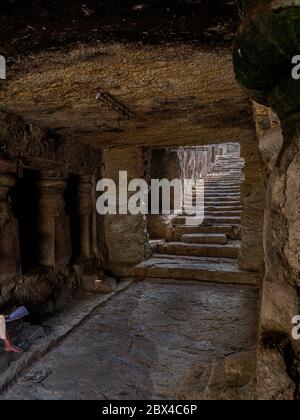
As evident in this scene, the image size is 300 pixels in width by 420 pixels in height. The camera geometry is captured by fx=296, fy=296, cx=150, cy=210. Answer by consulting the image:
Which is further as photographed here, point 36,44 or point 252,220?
point 252,220

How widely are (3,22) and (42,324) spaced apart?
9.22 ft

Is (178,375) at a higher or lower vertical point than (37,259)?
lower

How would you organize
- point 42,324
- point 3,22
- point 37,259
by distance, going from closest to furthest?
point 3,22, point 42,324, point 37,259

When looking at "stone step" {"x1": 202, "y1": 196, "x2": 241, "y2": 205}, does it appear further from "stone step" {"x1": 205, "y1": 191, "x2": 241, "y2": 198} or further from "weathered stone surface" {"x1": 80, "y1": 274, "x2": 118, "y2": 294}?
"weathered stone surface" {"x1": 80, "y1": 274, "x2": 118, "y2": 294}

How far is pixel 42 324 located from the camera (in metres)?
3.19

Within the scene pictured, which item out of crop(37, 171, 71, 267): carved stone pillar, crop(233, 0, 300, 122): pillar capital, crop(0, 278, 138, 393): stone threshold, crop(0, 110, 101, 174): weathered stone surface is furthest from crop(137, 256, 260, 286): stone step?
crop(233, 0, 300, 122): pillar capital

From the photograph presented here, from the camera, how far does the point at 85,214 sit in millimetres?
4660

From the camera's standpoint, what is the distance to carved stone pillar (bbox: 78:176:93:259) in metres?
4.58

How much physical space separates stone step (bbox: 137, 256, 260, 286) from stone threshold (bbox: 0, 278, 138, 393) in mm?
422

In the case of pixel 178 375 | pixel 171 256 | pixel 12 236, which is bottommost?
pixel 178 375

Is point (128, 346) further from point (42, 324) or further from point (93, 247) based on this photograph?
point (93, 247)

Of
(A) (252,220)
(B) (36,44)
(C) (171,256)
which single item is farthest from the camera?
(C) (171,256)

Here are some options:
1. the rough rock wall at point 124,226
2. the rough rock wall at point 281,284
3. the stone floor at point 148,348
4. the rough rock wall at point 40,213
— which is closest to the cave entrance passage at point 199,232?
the rough rock wall at point 124,226
